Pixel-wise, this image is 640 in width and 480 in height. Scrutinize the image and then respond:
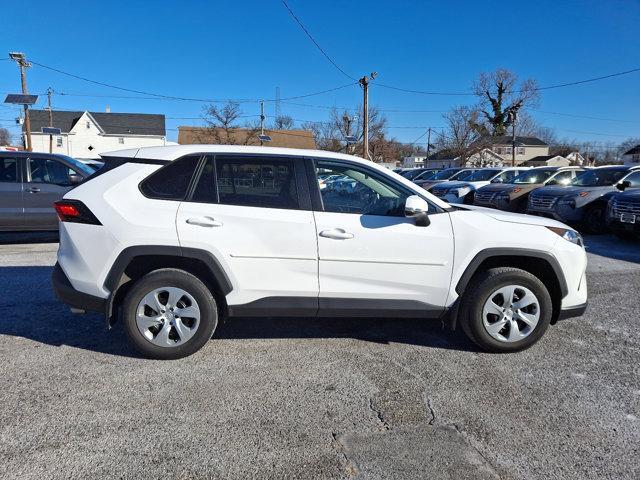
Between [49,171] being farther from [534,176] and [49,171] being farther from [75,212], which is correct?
[534,176]

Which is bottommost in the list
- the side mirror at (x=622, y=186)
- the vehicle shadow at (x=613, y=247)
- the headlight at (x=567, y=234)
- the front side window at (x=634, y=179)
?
the vehicle shadow at (x=613, y=247)

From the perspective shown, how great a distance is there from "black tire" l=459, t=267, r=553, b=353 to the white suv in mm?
10

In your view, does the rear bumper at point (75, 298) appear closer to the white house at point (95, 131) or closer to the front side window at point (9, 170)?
the front side window at point (9, 170)

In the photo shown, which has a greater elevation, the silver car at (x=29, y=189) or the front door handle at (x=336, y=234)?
the silver car at (x=29, y=189)

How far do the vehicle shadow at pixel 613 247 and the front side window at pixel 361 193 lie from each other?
646 centimetres

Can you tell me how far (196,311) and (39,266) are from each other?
4.41m

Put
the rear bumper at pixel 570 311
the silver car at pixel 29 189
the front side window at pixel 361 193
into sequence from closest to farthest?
the front side window at pixel 361 193 < the rear bumper at pixel 570 311 < the silver car at pixel 29 189

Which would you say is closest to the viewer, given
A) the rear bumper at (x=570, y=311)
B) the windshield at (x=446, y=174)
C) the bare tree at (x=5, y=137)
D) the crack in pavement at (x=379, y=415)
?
the crack in pavement at (x=379, y=415)

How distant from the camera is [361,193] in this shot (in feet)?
12.3

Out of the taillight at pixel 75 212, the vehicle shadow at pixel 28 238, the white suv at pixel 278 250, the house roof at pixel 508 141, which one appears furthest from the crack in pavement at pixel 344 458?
the house roof at pixel 508 141

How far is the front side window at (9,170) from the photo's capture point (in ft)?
25.8

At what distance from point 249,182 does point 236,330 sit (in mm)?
1489

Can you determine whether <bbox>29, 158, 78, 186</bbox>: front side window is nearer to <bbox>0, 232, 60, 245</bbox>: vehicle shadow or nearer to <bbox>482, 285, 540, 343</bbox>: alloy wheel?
<bbox>0, 232, 60, 245</bbox>: vehicle shadow

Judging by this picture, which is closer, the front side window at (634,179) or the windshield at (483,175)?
the front side window at (634,179)
